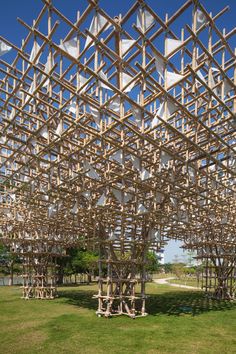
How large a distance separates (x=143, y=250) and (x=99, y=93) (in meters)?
8.94

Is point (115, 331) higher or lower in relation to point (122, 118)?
lower

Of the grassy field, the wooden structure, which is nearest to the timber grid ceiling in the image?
the wooden structure

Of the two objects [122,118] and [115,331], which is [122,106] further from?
[115,331]

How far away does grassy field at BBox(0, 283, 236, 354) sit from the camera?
954 cm

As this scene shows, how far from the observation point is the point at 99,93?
28.8 feet

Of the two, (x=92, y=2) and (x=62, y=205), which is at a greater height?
(x=92, y=2)

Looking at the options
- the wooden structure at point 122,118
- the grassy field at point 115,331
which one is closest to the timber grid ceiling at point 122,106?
the wooden structure at point 122,118

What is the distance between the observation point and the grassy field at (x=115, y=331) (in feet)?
31.3

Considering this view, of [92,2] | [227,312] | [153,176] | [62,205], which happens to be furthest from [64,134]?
[227,312]

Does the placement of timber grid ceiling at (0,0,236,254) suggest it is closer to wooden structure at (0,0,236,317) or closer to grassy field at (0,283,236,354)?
wooden structure at (0,0,236,317)

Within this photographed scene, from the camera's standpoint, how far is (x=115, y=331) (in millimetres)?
11594

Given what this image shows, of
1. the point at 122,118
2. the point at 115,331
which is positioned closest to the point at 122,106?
the point at 122,118

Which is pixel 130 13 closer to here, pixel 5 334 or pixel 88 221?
pixel 5 334

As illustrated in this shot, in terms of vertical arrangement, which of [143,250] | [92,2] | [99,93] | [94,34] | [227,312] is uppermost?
[92,2]
